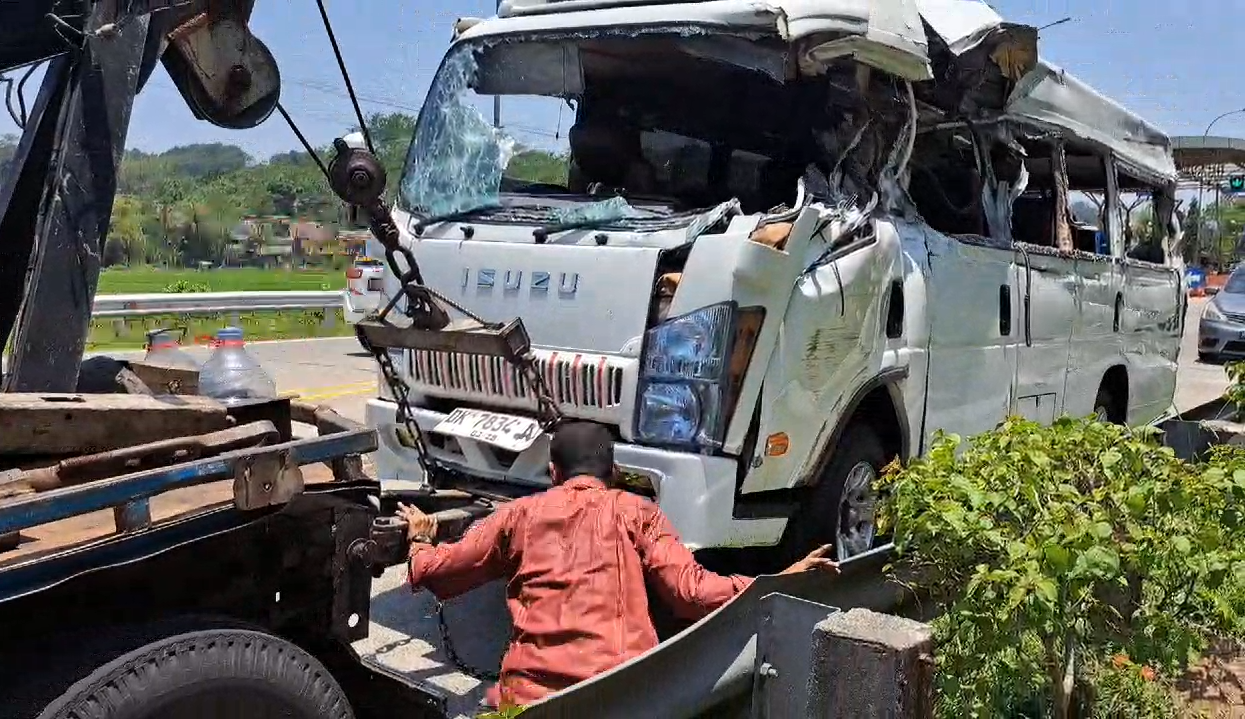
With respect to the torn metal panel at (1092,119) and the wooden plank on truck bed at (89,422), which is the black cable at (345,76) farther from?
the torn metal panel at (1092,119)

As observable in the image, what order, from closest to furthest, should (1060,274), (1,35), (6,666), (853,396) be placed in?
(6,666)
(1,35)
(853,396)
(1060,274)

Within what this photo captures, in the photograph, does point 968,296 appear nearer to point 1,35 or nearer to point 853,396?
point 853,396

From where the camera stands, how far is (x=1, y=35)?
344cm

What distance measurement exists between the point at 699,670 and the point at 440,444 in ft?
7.61

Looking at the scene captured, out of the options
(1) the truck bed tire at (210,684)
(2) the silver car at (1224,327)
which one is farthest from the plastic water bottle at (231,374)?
(2) the silver car at (1224,327)

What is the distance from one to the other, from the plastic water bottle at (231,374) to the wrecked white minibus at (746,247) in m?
0.54

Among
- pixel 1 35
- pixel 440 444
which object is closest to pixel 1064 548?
pixel 440 444

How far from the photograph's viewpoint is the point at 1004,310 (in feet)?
19.8

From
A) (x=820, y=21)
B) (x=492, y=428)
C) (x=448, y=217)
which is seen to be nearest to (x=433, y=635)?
(x=492, y=428)

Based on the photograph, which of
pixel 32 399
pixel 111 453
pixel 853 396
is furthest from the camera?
pixel 853 396

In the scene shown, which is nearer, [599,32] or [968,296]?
[599,32]

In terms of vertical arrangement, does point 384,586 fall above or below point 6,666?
below

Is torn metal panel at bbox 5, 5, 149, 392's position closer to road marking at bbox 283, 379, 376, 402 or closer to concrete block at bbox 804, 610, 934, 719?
concrete block at bbox 804, 610, 934, 719

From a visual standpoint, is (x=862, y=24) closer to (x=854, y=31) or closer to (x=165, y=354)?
(x=854, y=31)
